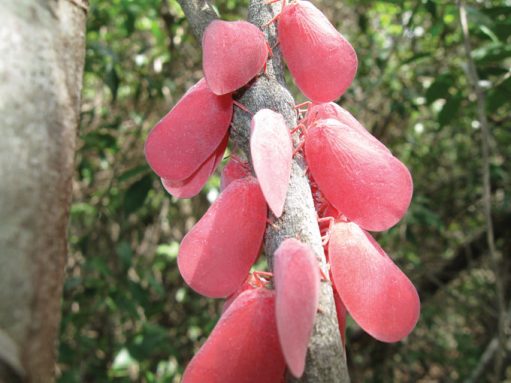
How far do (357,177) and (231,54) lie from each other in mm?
190

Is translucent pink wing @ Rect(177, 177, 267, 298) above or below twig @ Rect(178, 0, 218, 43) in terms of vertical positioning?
below

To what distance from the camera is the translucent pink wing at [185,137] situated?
2.27 ft

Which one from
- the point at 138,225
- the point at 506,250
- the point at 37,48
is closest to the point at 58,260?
the point at 37,48

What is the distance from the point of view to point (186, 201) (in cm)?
252

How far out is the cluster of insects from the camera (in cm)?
55

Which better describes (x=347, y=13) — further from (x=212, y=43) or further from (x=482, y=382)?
(x=212, y=43)

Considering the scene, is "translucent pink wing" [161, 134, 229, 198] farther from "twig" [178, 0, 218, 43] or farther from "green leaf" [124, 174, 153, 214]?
"green leaf" [124, 174, 153, 214]

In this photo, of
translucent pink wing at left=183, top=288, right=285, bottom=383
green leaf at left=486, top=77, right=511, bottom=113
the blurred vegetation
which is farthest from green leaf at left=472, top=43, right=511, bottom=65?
translucent pink wing at left=183, top=288, right=285, bottom=383

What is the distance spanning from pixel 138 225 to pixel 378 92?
52.5 inches

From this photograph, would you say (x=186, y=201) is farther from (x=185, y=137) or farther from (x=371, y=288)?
(x=371, y=288)

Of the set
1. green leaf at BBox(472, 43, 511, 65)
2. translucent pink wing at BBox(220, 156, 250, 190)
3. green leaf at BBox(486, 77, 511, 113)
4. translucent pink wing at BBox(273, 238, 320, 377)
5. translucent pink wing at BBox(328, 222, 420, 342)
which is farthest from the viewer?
green leaf at BBox(486, 77, 511, 113)

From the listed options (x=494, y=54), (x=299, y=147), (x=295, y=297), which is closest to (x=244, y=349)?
(x=295, y=297)

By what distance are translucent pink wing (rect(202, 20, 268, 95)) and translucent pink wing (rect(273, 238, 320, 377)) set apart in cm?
20

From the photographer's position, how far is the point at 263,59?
64 cm
